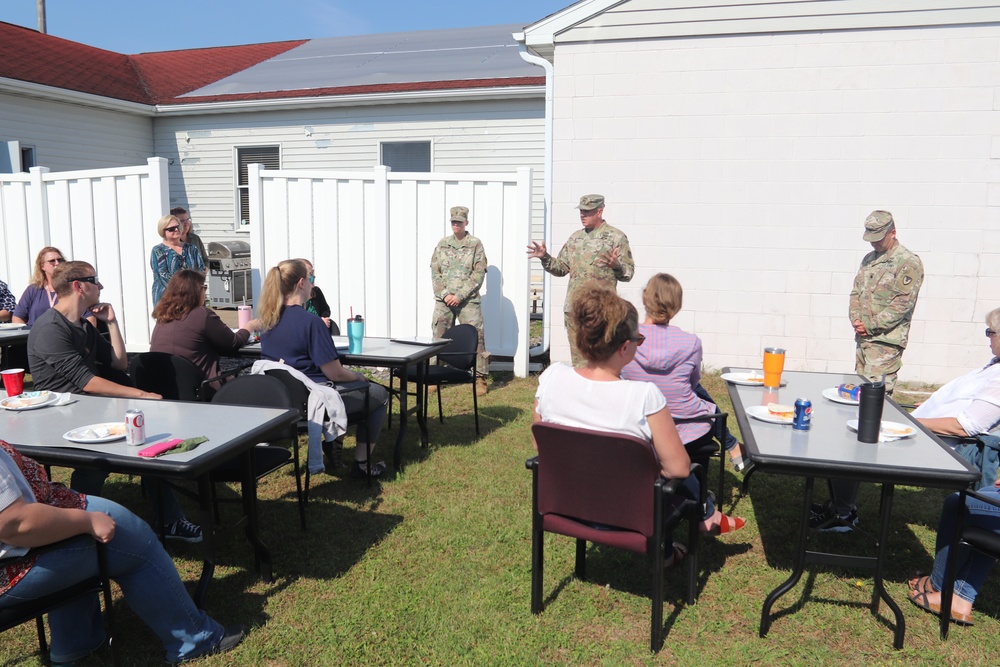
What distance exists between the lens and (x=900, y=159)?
696 centimetres

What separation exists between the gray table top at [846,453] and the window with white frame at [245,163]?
A: 36.4ft

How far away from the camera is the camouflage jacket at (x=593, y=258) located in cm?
660

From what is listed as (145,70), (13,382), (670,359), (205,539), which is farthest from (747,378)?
(145,70)

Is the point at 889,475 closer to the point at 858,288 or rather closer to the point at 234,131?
the point at 858,288

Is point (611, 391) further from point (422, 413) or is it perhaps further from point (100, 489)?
point (422, 413)

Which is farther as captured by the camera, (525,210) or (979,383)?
(525,210)

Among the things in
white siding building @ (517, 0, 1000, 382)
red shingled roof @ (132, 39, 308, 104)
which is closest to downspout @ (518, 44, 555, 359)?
white siding building @ (517, 0, 1000, 382)

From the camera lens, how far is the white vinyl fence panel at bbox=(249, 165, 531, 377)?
7.55 meters

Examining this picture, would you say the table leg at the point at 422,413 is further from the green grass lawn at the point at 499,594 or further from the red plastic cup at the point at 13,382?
the red plastic cup at the point at 13,382

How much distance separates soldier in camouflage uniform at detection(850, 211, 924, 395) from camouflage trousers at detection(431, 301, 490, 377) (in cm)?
339

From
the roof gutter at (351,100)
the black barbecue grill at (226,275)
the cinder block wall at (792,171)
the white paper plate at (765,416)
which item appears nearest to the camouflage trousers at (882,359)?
the cinder block wall at (792,171)

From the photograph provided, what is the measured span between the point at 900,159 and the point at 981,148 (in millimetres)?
692

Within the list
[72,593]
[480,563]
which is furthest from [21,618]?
[480,563]

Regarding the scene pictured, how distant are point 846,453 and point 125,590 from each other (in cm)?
265
